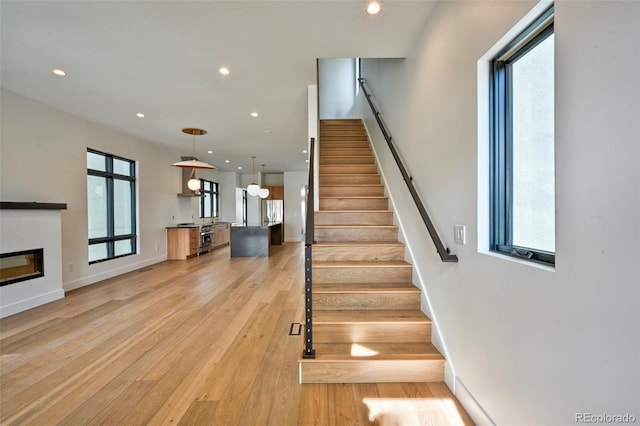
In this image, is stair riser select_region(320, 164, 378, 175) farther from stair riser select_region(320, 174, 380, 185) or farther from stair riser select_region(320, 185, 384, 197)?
stair riser select_region(320, 185, 384, 197)

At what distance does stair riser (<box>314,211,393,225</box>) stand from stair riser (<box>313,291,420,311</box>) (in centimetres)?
114

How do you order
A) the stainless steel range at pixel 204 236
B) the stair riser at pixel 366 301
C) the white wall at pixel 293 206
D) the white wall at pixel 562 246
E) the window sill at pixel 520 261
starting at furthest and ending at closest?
1. the white wall at pixel 293 206
2. the stainless steel range at pixel 204 236
3. the stair riser at pixel 366 301
4. the window sill at pixel 520 261
5. the white wall at pixel 562 246

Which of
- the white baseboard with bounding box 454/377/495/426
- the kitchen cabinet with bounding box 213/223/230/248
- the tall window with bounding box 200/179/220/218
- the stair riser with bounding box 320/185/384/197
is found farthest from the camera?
the tall window with bounding box 200/179/220/218

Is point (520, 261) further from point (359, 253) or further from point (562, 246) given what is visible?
point (359, 253)

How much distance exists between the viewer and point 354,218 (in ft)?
11.3

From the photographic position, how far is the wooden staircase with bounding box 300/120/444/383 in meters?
1.97

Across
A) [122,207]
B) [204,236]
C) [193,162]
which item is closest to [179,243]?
A: [204,236]

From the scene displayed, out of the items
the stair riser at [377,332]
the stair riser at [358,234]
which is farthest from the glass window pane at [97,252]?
the stair riser at [377,332]

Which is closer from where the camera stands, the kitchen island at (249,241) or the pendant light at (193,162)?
the pendant light at (193,162)

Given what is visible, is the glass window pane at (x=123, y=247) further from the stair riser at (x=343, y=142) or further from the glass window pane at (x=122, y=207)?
the stair riser at (x=343, y=142)

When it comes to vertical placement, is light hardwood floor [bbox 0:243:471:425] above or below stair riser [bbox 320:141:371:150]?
below

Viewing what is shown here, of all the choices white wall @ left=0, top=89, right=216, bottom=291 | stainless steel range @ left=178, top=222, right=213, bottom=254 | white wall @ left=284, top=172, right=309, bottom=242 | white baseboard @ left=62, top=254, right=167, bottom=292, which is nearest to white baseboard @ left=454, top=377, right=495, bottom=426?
white wall @ left=0, top=89, right=216, bottom=291

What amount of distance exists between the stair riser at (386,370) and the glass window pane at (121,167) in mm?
5932

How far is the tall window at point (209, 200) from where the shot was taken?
9.56 meters
